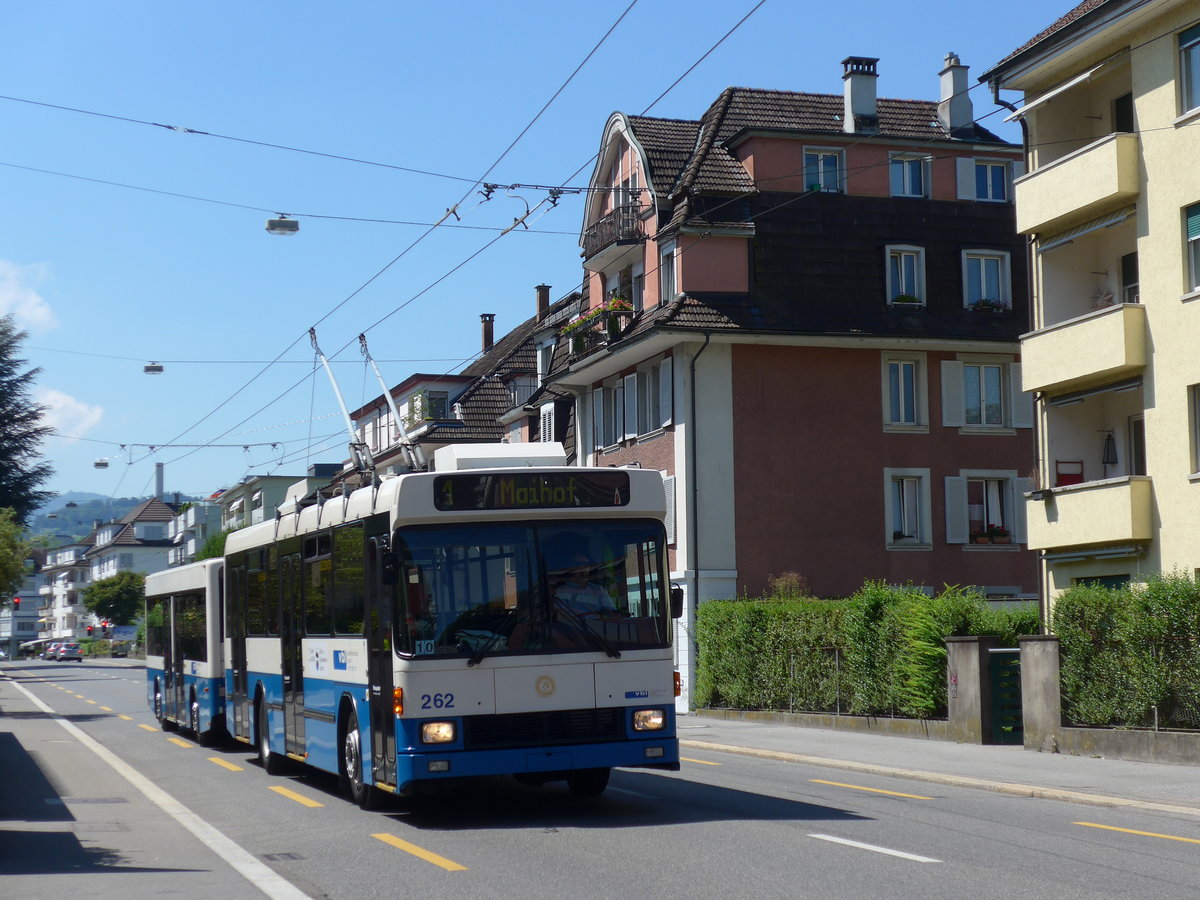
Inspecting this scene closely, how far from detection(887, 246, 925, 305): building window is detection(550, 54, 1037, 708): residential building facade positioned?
5 centimetres

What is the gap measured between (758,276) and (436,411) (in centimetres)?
3333

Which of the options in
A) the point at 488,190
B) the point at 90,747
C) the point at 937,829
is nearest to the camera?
the point at 937,829

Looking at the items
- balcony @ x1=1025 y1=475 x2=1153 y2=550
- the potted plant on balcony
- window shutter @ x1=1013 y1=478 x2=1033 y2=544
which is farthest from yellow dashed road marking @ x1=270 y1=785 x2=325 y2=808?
the potted plant on balcony

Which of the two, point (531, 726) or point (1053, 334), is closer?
point (531, 726)

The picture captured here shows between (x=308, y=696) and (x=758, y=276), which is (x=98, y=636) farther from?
(x=308, y=696)

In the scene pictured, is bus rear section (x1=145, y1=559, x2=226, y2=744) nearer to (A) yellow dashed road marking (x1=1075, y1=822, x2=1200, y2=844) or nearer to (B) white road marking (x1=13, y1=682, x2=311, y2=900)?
(B) white road marking (x1=13, y1=682, x2=311, y2=900)

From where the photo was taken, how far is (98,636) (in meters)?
155

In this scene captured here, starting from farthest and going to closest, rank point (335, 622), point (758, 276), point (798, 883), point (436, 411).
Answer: point (436, 411), point (758, 276), point (335, 622), point (798, 883)

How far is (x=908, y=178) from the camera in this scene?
41.8m

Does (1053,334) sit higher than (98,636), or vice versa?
(1053,334)

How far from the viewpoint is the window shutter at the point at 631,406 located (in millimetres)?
41406

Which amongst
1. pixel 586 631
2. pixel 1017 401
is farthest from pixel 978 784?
pixel 1017 401

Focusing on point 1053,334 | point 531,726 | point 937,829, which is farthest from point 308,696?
point 1053,334

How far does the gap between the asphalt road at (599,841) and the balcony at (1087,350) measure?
10.7 meters
